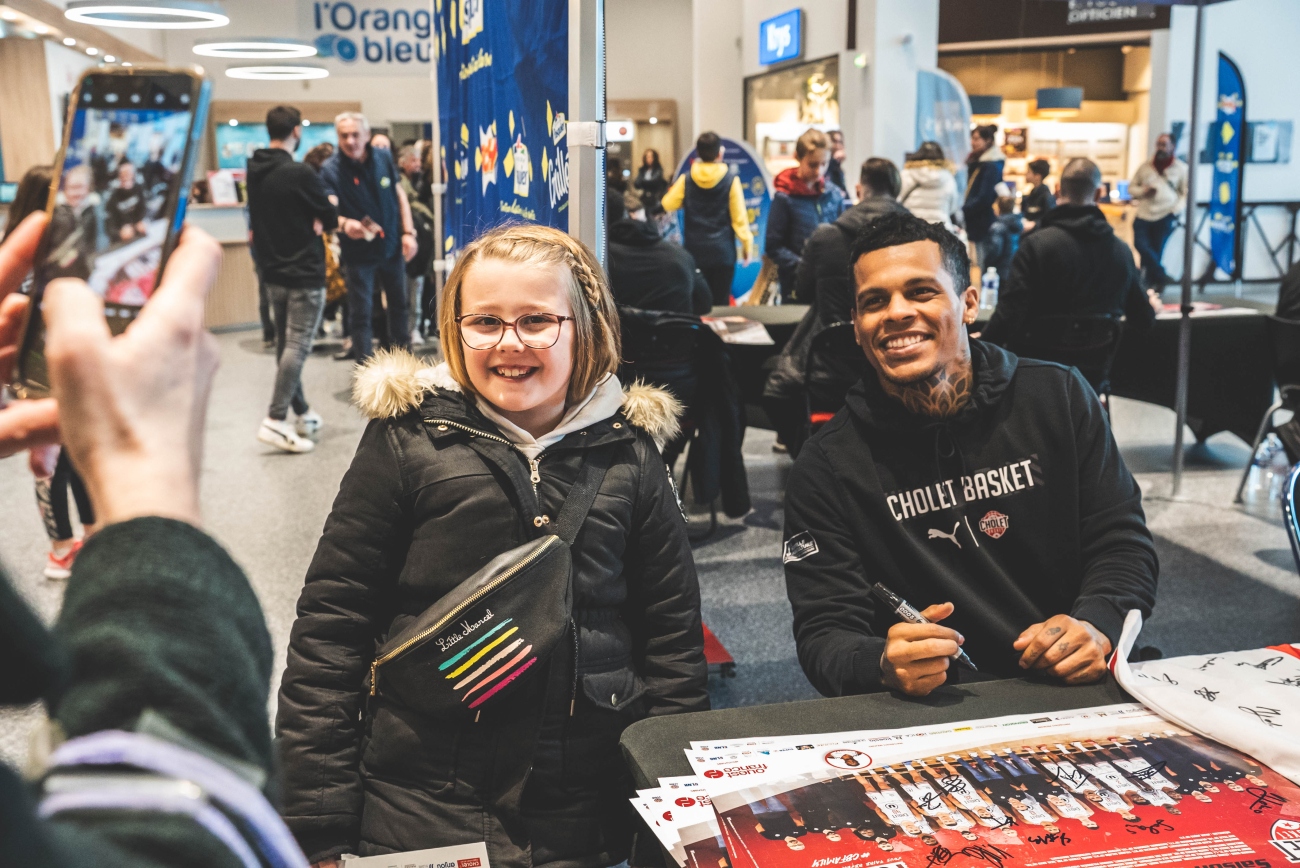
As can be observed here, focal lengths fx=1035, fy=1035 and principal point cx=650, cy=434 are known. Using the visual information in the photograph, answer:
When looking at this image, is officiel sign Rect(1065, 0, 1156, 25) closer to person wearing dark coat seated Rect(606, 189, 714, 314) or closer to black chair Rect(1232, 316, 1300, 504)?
black chair Rect(1232, 316, 1300, 504)

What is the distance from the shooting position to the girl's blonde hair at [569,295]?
1.66 m

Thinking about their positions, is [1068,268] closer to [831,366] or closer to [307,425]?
[831,366]

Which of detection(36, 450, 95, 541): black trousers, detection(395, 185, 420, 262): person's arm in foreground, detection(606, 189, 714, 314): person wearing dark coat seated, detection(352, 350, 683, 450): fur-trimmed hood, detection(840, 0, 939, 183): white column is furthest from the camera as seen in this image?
detection(840, 0, 939, 183): white column

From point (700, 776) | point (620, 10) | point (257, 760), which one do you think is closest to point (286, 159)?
point (700, 776)

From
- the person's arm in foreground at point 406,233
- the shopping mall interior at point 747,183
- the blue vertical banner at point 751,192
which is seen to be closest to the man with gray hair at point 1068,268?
the shopping mall interior at point 747,183

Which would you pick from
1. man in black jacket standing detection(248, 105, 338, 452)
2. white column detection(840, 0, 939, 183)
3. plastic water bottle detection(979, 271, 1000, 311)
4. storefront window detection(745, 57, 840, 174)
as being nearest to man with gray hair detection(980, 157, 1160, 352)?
plastic water bottle detection(979, 271, 1000, 311)

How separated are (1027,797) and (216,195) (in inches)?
473

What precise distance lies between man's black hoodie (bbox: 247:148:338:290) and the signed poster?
17.8ft

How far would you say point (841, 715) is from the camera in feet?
4.06

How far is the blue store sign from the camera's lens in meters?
13.0

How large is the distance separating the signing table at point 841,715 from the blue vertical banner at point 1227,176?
44.7ft

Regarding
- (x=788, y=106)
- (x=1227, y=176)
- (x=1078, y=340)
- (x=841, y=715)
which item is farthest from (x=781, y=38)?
(x=841, y=715)

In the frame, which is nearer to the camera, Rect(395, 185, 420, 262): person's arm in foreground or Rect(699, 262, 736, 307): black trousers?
Rect(395, 185, 420, 262): person's arm in foreground

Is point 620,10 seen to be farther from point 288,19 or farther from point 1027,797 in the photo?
point 1027,797
